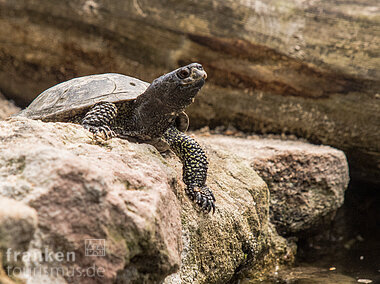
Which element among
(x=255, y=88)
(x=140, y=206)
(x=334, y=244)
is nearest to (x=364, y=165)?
(x=334, y=244)

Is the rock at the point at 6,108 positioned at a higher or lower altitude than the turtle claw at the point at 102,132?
lower

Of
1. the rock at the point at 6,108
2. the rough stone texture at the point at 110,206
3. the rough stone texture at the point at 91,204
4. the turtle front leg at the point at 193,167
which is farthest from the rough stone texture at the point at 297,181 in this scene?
the rock at the point at 6,108

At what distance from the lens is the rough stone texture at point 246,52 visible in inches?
162

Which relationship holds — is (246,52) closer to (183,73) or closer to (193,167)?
(183,73)

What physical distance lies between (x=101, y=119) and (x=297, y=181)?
2.17 metres

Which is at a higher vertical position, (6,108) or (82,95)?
(82,95)

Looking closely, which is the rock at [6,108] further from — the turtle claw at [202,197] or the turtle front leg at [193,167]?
the turtle claw at [202,197]

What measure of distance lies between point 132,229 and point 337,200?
9.61 ft

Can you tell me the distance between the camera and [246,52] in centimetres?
431

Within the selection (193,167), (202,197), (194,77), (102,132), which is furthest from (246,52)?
(102,132)

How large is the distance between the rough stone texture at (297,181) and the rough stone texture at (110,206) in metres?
1.12

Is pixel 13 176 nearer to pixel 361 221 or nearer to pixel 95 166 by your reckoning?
pixel 95 166

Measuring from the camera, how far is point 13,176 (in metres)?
1.37

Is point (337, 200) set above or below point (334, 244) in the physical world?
above
